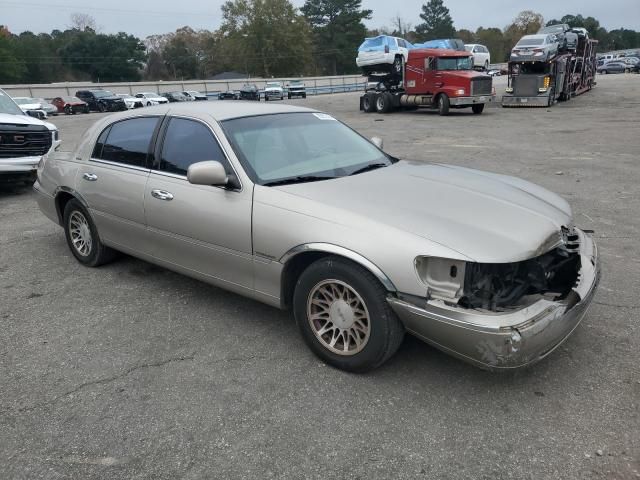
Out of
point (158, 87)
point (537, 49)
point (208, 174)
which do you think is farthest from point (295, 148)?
point (158, 87)

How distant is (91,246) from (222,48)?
4056 inches

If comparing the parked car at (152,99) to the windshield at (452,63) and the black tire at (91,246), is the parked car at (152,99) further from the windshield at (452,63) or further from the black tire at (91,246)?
the black tire at (91,246)

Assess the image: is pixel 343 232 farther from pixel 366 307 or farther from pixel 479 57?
pixel 479 57

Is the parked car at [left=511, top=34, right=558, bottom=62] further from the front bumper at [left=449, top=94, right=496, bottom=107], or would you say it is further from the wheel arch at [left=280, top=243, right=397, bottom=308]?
the wheel arch at [left=280, top=243, right=397, bottom=308]

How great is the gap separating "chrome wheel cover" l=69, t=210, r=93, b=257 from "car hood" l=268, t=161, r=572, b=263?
2.59 m

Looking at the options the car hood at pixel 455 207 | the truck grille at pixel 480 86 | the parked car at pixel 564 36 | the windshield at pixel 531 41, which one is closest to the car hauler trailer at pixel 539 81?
the parked car at pixel 564 36

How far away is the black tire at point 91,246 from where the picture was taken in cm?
493

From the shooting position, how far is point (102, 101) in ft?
132

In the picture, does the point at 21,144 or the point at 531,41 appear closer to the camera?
the point at 21,144

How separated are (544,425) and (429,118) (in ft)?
66.7

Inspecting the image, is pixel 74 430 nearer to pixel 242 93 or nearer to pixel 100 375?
pixel 100 375

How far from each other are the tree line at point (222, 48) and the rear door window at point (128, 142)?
86.8 metres

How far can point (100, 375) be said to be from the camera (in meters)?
3.30

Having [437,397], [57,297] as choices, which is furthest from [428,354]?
[57,297]
